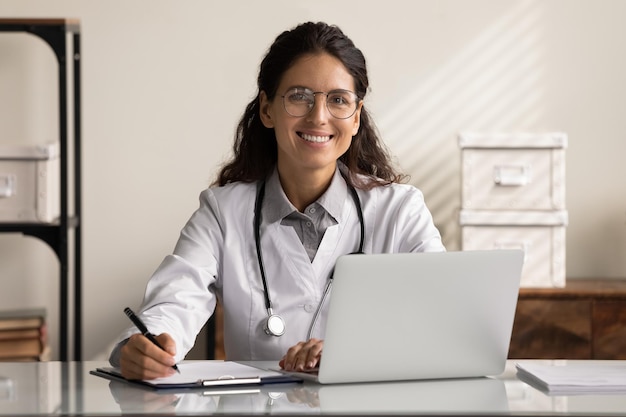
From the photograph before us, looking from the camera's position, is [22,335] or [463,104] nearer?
[22,335]

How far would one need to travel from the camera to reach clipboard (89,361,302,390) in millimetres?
1446

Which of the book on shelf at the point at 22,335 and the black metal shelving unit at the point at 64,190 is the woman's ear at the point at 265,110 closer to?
the black metal shelving unit at the point at 64,190

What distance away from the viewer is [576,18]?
327cm

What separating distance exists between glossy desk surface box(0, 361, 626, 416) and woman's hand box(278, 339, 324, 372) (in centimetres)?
9

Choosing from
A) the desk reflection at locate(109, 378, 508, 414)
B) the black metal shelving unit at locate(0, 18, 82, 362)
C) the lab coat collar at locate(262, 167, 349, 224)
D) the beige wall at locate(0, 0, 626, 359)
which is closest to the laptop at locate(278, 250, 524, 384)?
the desk reflection at locate(109, 378, 508, 414)

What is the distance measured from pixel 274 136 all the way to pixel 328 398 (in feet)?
3.08

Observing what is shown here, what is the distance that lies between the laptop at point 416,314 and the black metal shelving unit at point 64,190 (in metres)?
1.69

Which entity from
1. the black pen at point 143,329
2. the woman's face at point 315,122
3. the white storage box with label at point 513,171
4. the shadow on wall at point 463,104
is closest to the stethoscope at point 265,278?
the woman's face at point 315,122

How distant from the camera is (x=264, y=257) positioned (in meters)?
2.01

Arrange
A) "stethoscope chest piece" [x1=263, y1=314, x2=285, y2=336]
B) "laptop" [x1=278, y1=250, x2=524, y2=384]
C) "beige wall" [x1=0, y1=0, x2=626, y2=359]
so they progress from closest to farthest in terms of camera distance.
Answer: "laptop" [x1=278, y1=250, x2=524, y2=384] < "stethoscope chest piece" [x1=263, y1=314, x2=285, y2=336] < "beige wall" [x1=0, y1=0, x2=626, y2=359]

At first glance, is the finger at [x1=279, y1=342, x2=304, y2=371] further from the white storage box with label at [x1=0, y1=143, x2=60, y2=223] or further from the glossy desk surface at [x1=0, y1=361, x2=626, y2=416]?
the white storage box with label at [x1=0, y1=143, x2=60, y2=223]

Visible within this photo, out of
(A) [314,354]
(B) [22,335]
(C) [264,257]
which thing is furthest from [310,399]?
(B) [22,335]

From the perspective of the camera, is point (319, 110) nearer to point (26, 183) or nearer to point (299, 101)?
point (299, 101)

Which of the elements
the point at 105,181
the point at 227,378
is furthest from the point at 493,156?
the point at 227,378
